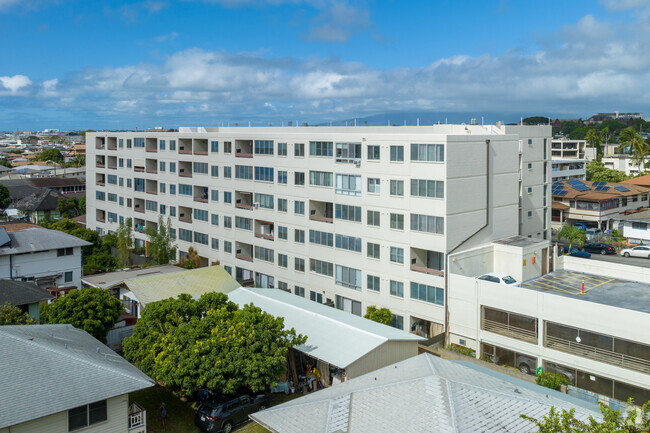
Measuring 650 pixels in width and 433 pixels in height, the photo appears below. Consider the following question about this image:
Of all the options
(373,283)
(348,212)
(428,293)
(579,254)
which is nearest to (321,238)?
(348,212)

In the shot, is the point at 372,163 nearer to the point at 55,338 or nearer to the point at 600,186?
the point at 55,338

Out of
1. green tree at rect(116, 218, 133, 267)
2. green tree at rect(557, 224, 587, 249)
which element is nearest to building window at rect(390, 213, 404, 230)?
green tree at rect(557, 224, 587, 249)

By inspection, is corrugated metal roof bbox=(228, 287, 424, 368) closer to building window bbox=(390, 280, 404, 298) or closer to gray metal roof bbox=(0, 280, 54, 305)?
building window bbox=(390, 280, 404, 298)

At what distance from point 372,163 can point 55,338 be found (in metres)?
26.1

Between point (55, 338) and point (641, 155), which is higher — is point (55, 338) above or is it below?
below

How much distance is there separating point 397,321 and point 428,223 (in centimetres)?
811

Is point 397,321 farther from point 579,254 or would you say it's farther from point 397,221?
point 579,254

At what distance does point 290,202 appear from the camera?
2030 inches

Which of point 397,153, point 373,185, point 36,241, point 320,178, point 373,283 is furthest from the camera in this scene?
point 36,241

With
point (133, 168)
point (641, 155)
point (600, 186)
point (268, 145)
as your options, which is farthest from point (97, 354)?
point (641, 155)

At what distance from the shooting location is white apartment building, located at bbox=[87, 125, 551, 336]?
40.8 m

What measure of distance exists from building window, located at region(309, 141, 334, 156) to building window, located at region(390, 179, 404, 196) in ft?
23.2

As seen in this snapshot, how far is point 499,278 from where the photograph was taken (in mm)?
39062

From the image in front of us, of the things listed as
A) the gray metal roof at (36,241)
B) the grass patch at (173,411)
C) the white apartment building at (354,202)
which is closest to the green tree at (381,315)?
the white apartment building at (354,202)
